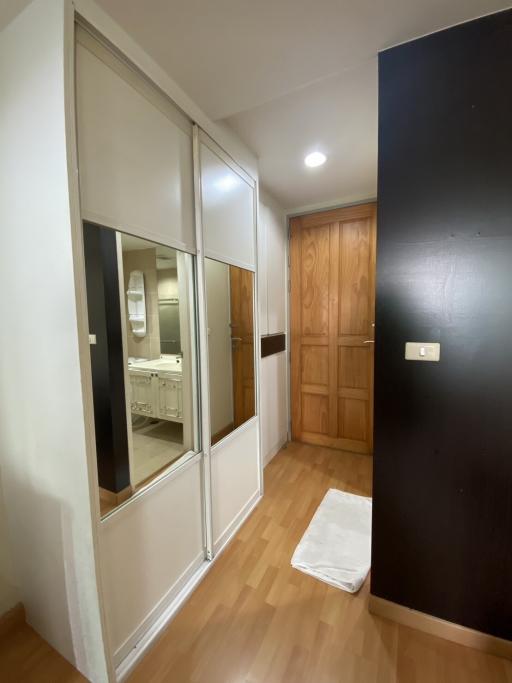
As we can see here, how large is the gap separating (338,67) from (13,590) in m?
2.83

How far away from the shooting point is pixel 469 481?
120 cm

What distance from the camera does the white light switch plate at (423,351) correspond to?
1208 mm

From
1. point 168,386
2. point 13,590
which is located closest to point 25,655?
point 13,590

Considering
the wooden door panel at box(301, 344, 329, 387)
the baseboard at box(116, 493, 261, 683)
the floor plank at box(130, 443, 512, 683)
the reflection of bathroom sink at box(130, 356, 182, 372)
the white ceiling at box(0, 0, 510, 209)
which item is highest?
the white ceiling at box(0, 0, 510, 209)

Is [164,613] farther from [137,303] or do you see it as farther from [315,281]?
[315,281]

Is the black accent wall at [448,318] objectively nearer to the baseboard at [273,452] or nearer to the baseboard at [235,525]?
the baseboard at [235,525]

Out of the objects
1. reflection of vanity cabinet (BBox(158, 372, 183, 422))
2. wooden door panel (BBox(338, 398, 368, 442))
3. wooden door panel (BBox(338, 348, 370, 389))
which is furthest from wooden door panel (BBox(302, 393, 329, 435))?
reflection of vanity cabinet (BBox(158, 372, 183, 422))

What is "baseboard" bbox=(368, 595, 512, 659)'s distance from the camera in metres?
1.21

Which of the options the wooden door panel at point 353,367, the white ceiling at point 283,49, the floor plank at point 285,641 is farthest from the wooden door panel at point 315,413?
the white ceiling at point 283,49

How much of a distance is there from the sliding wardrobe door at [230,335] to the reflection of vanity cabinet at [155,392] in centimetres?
21

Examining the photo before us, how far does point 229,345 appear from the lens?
6.45ft

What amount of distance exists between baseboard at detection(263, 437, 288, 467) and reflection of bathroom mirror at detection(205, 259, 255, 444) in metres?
0.89

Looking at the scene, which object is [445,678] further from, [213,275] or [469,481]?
[213,275]

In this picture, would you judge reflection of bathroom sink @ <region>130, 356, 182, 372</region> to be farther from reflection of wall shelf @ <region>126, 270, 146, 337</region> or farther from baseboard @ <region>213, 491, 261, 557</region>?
baseboard @ <region>213, 491, 261, 557</region>
